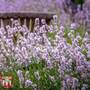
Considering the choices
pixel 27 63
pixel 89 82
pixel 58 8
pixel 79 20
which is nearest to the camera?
pixel 89 82

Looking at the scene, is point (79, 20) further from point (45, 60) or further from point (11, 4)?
point (45, 60)

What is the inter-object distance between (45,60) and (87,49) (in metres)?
0.34

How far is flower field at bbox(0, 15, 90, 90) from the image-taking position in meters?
3.15

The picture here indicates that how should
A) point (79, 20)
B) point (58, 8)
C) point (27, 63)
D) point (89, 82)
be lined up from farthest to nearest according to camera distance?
point (58, 8), point (79, 20), point (27, 63), point (89, 82)

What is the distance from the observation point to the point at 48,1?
322 inches

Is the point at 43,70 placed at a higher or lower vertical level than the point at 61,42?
lower

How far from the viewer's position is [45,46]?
3592 millimetres

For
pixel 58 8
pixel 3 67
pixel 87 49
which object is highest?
pixel 87 49

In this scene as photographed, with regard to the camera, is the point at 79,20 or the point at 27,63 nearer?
the point at 27,63

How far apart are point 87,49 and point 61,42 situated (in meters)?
0.22

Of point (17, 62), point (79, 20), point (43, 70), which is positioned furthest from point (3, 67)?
point (79, 20)

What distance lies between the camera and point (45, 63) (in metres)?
3.54

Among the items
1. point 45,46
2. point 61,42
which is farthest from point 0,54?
point 61,42

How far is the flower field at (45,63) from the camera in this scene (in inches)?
124
